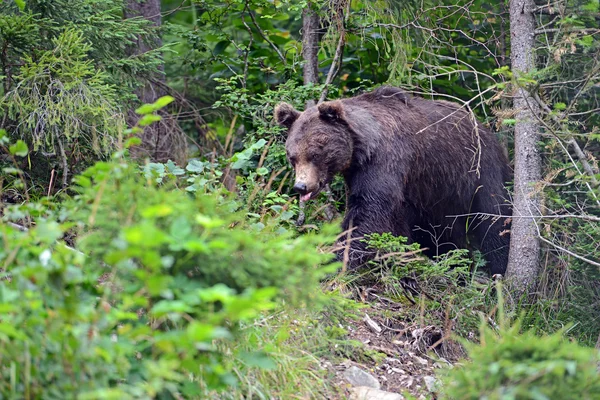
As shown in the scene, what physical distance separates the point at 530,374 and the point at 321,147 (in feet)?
13.0

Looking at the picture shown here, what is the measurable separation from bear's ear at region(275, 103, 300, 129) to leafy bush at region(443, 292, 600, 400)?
4106 mm

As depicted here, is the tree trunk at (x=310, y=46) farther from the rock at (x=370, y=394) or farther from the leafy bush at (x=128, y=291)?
the leafy bush at (x=128, y=291)

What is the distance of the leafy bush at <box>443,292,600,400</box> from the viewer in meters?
3.15

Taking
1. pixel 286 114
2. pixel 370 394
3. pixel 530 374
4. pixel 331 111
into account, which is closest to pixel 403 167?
pixel 331 111

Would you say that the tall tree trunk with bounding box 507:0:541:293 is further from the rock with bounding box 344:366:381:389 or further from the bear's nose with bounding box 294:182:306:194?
the rock with bounding box 344:366:381:389

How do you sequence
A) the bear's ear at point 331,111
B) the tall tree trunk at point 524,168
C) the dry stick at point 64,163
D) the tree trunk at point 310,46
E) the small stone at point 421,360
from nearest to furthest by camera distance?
the small stone at point 421,360, the dry stick at point 64,163, the tall tree trunk at point 524,168, the bear's ear at point 331,111, the tree trunk at point 310,46

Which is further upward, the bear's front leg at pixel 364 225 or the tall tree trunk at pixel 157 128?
the tall tree trunk at pixel 157 128

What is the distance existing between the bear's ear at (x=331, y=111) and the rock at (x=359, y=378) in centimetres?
254

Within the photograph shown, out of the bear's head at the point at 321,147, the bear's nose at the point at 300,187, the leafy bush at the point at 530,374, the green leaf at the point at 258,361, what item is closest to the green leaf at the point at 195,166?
the bear's nose at the point at 300,187

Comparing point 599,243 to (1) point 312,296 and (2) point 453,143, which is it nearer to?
(2) point 453,143

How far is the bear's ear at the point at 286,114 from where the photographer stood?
23.4 ft

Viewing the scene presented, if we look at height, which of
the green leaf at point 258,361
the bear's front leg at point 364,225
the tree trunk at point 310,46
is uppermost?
the tree trunk at point 310,46

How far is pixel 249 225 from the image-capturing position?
17.7ft

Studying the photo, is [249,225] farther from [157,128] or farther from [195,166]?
[157,128]
